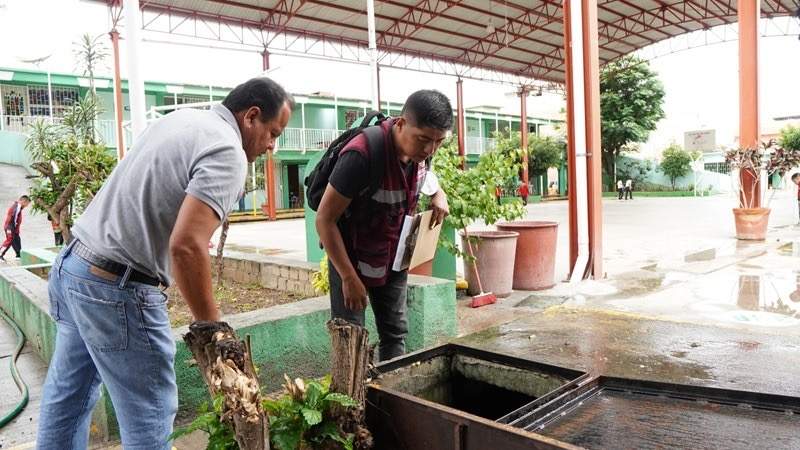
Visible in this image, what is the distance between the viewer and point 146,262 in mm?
1716

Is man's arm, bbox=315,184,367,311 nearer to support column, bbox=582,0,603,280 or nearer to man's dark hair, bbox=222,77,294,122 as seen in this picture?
man's dark hair, bbox=222,77,294,122

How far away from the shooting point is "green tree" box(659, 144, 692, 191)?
32.8 m

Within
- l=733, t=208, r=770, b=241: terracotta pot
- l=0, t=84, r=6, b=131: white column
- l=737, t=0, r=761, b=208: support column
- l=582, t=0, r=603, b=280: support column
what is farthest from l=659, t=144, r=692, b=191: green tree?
l=0, t=84, r=6, b=131: white column

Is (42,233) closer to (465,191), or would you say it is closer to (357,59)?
(357,59)

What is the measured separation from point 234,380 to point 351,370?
402 millimetres

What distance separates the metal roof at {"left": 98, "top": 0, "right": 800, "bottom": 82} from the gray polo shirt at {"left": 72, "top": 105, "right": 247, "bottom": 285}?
15184 mm

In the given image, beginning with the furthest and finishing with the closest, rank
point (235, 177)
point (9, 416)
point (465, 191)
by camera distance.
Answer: point (465, 191) → point (9, 416) → point (235, 177)

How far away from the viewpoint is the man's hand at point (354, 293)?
2289 mm

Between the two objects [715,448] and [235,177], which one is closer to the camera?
[715,448]

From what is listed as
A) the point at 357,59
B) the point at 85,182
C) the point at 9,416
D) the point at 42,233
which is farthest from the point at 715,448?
the point at 357,59

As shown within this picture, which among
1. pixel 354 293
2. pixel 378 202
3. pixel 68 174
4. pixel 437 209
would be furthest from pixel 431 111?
pixel 68 174

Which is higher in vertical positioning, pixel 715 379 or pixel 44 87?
pixel 44 87

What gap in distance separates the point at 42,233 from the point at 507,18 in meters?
16.8

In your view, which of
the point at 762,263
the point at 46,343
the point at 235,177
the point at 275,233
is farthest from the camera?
the point at 275,233
